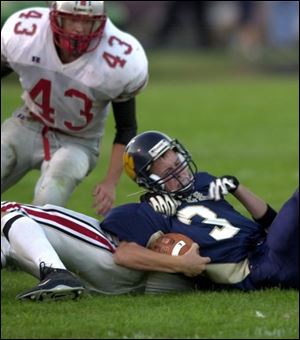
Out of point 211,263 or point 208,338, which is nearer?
point 208,338

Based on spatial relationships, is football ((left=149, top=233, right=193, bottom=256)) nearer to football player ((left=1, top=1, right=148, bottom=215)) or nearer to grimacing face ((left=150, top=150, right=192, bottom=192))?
grimacing face ((left=150, top=150, right=192, bottom=192))

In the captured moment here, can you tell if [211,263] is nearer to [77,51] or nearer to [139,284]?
[139,284]

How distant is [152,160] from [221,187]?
37 cm

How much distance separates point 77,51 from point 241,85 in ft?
43.6

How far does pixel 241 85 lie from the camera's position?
67.8 ft

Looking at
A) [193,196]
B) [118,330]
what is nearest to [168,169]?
[193,196]

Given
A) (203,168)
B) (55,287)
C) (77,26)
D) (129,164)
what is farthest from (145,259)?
(203,168)

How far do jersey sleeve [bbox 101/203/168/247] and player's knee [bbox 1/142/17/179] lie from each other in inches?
67.7

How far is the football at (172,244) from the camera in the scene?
6050mm

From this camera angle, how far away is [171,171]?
623 centimetres

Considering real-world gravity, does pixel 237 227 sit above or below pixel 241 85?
above

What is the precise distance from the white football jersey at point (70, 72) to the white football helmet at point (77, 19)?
12 centimetres

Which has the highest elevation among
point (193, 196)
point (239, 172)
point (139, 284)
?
point (193, 196)

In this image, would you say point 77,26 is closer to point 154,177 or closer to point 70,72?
point 70,72
